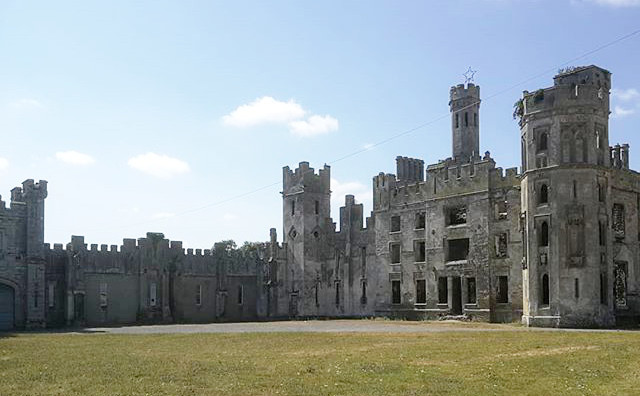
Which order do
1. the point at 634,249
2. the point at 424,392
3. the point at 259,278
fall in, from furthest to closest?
the point at 259,278 → the point at 634,249 → the point at 424,392

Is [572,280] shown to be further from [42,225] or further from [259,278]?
[42,225]

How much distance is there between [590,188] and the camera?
40938mm

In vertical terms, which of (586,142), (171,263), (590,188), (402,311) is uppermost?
(586,142)

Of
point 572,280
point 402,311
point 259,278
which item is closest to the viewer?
point 572,280

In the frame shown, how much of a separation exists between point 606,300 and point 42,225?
3380 centimetres

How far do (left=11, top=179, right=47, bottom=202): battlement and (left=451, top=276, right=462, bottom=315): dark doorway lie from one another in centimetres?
2752

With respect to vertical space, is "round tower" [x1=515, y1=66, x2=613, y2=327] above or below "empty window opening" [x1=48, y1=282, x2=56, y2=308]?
above

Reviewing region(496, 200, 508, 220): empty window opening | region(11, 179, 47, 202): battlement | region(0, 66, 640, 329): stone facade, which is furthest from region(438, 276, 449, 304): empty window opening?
region(11, 179, 47, 202): battlement

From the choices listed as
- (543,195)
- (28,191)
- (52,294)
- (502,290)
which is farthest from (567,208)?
(52,294)

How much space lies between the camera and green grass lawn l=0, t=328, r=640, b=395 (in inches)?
598

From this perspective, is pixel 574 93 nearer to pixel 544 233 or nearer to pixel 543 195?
pixel 543 195

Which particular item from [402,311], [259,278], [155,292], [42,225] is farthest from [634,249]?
[42,225]

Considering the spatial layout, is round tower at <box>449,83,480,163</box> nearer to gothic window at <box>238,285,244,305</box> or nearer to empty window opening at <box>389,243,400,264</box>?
empty window opening at <box>389,243,400,264</box>

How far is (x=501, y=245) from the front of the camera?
48000 mm
